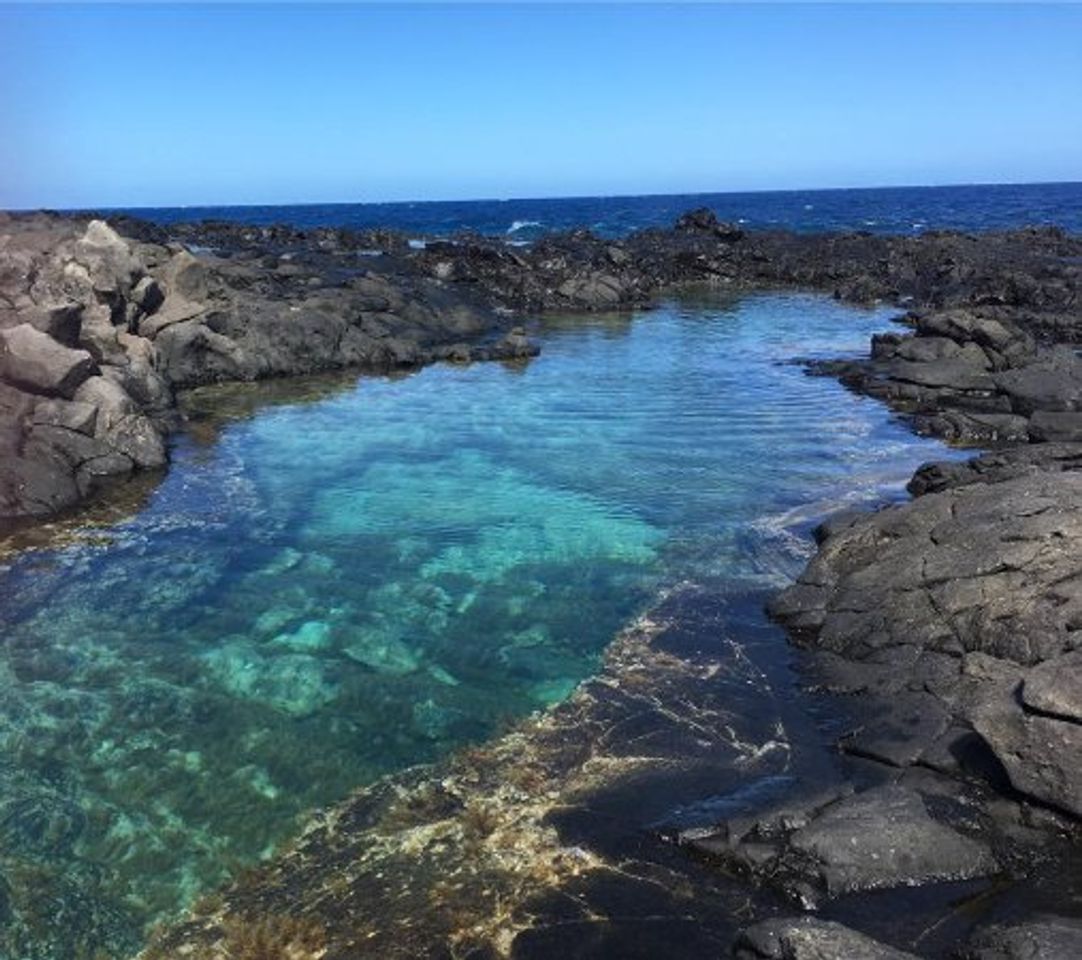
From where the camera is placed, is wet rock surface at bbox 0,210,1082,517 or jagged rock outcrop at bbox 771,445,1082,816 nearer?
jagged rock outcrop at bbox 771,445,1082,816

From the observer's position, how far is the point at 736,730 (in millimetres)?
12680

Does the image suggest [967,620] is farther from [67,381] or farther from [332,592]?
[67,381]

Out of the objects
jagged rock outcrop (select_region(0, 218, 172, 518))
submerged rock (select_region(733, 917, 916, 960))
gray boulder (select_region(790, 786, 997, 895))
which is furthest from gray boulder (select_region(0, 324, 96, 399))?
submerged rock (select_region(733, 917, 916, 960))

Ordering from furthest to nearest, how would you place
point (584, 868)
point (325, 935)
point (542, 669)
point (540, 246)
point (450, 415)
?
point (540, 246), point (450, 415), point (542, 669), point (584, 868), point (325, 935)

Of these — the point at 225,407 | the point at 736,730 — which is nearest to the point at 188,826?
the point at 736,730

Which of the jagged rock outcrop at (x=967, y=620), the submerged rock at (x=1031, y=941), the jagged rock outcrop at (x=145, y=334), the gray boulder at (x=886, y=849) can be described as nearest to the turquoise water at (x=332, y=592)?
the jagged rock outcrop at (x=967, y=620)

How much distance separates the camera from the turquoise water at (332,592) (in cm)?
1138

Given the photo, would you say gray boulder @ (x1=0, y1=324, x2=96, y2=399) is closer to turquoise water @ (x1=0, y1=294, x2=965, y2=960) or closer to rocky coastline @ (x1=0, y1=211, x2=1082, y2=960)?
rocky coastline @ (x1=0, y1=211, x2=1082, y2=960)

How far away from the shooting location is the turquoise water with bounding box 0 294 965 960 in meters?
11.4

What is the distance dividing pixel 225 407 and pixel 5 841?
2328 centimetres

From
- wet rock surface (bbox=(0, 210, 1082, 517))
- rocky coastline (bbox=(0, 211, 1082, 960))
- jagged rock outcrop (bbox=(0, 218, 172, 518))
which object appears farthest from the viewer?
wet rock surface (bbox=(0, 210, 1082, 517))

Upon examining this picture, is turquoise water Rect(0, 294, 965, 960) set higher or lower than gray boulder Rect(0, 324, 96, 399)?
lower

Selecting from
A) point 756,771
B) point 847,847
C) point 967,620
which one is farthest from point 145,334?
point 847,847

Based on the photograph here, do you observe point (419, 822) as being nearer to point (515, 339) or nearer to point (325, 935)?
point (325, 935)
